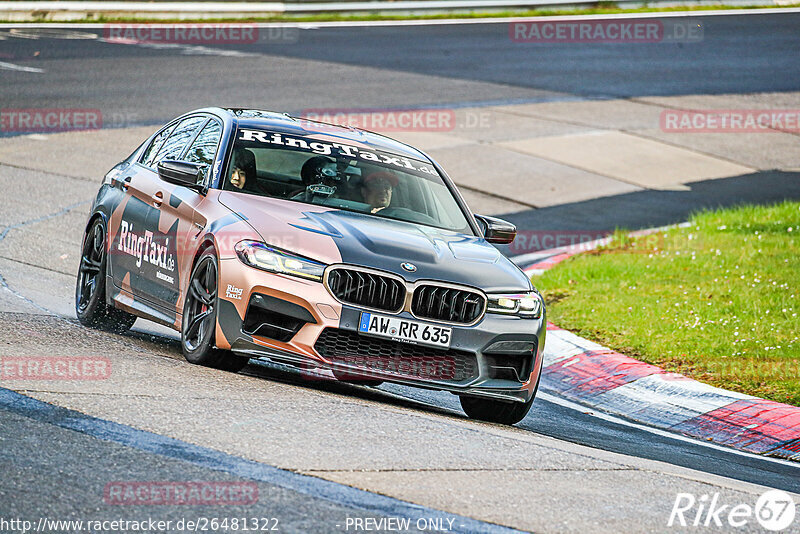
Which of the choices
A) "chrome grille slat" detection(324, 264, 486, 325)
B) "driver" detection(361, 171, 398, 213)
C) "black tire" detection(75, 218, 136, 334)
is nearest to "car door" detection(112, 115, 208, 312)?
"black tire" detection(75, 218, 136, 334)

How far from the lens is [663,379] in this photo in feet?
30.3

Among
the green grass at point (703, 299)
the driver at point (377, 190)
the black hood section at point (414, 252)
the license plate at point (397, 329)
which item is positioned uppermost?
the driver at point (377, 190)

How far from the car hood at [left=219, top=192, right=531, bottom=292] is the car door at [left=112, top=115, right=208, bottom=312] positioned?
0.64 meters

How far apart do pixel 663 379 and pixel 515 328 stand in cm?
225

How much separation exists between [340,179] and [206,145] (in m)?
1.01

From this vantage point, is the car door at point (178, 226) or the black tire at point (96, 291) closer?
the car door at point (178, 226)

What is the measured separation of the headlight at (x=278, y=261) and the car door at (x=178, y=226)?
615 mm

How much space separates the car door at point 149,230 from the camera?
8250 mm

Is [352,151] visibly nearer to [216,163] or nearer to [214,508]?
[216,163]

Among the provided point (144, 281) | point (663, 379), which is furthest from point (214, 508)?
point (663, 379)

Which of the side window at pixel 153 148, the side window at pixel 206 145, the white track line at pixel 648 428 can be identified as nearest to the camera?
the white track line at pixel 648 428

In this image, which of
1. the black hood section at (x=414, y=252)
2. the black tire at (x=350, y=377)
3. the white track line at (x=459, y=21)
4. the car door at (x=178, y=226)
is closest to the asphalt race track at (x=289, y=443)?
the black tire at (x=350, y=377)

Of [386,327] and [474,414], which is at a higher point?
[386,327]

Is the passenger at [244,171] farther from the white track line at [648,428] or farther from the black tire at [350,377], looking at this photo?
the white track line at [648,428]
